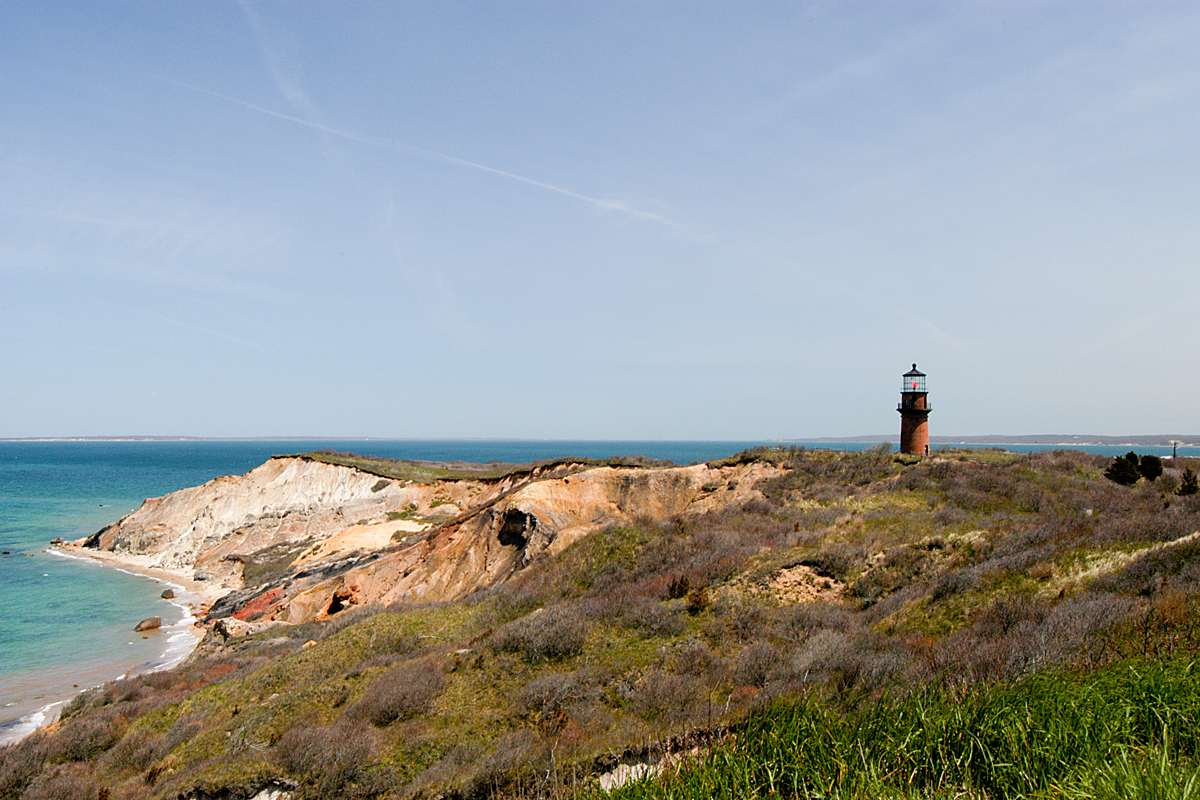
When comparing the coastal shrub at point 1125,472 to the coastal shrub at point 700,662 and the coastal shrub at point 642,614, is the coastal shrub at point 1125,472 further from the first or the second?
the coastal shrub at point 700,662

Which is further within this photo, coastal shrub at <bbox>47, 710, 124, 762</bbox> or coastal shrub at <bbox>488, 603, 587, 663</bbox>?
coastal shrub at <bbox>47, 710, 124, 762</bbox>

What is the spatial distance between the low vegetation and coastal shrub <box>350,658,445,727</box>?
41mm

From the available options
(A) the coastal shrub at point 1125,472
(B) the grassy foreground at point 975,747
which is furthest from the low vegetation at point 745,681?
(A) the coastal shrub at point 1125,472

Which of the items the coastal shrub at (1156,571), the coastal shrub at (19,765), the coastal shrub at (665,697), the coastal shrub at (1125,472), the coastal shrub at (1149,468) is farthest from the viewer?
the coastal shrub at (1149,468)

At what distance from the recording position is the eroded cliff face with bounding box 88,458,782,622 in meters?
23.2

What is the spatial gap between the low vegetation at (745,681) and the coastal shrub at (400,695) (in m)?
0.04

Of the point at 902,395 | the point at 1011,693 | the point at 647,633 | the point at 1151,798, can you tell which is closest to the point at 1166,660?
the point at 1011,693

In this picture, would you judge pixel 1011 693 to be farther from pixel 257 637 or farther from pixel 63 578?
pixel 63 578

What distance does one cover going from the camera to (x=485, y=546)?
23.5 meters

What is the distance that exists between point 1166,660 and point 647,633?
293 inches

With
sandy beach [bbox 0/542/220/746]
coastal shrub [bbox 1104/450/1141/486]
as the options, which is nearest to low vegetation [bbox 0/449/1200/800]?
sandy beach [bbox 0/542/220/746]

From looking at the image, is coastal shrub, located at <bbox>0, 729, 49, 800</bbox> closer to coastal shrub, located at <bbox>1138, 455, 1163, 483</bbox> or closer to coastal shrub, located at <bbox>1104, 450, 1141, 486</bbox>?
coastal shrub, located at <bbox>1104, 450, 1141, 486</bbox>

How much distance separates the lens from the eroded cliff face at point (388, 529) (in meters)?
23.2

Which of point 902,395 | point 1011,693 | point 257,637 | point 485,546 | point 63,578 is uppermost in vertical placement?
point 902,395
